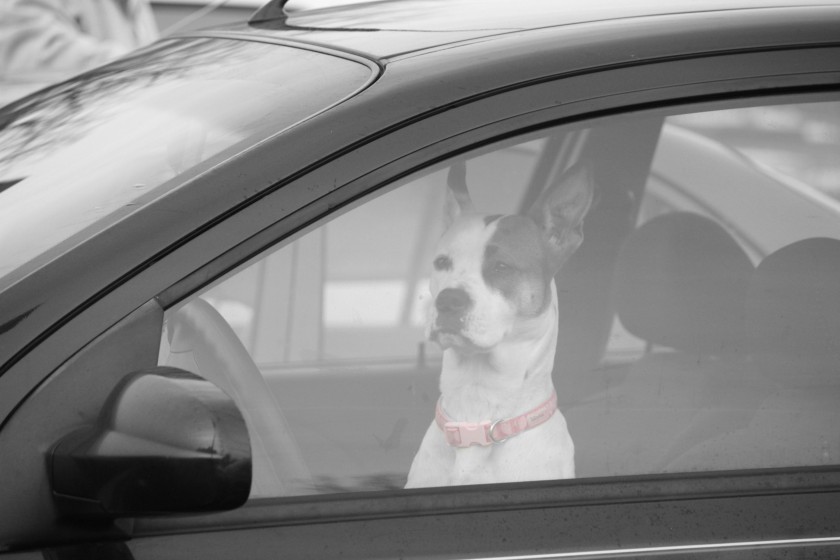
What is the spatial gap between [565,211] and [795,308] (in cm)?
33

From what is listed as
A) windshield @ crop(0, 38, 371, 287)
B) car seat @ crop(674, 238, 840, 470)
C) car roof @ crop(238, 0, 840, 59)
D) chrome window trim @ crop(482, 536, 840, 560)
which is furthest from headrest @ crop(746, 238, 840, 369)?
A: windshield @ crop(0, 38, 371, 287)

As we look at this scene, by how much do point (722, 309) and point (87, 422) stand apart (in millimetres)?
792

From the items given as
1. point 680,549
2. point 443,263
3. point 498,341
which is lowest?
point 680,549

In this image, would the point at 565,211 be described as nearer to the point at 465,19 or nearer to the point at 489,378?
the point at 489,378

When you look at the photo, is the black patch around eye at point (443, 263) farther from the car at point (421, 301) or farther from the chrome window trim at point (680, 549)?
the chrome window trim at point (680, 549)

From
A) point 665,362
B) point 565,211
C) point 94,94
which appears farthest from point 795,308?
point 94,94

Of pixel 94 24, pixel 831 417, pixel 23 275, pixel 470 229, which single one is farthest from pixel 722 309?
pixel 94 24

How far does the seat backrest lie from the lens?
135cm

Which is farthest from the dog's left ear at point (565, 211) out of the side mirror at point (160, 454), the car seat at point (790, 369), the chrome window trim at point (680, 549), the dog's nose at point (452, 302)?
the side mirror at point (160, 454)

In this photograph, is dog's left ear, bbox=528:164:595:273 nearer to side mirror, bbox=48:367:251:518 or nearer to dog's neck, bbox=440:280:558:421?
dog's neck, bbox=440:280:558:421

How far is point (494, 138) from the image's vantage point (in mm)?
1399

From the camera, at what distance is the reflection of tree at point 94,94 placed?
178 centimetres

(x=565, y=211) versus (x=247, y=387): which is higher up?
(x=565, y=211)

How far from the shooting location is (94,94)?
6.36 ft
